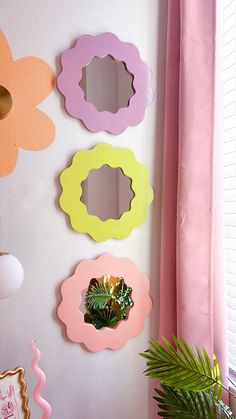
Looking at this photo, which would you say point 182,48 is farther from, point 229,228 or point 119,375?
point 119,375

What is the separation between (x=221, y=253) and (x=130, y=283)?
32 cm

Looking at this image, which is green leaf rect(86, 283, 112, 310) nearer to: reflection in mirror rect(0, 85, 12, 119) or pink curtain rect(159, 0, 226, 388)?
pink curtain rect(159, 0, 226, 388)

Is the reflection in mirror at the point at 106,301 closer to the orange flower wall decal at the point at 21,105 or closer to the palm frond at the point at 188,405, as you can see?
the palm frond at the point at 188,405

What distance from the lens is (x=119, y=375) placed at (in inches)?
51.7

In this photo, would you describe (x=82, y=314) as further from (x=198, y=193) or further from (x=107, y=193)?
(x=198, y=193)

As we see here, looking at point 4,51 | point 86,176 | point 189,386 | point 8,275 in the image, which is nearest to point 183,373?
point 189,386

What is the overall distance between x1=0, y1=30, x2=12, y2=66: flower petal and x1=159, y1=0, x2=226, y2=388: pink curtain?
0.54m

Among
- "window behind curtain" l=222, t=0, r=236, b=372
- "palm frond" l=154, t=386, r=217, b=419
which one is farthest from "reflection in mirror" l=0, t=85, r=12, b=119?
"palm frond" l=154, t=386, r=217, b=419

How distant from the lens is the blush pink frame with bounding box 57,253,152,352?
123cm

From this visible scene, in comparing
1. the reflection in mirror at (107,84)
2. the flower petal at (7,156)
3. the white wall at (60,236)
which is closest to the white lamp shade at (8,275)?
the white wall at (60,236)

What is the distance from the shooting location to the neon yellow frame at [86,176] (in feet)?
4.02

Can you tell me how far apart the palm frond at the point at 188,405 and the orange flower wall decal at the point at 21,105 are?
797 millimetres

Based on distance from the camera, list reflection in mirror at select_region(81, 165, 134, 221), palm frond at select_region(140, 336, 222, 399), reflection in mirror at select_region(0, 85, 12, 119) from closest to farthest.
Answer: palm frond at select_region(140, 336, 222, 399)
reflection in mirror at select_region(0, 85, 12, 119)
reflection in mirror at select_region(81, 165, 134, 221)

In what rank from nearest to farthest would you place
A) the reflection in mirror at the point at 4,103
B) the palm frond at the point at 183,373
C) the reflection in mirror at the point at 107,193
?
the palm frond at the point at 183,373
the reflection in mirror at the point at 4,103
the reflection in mirror at the point at 107,193
